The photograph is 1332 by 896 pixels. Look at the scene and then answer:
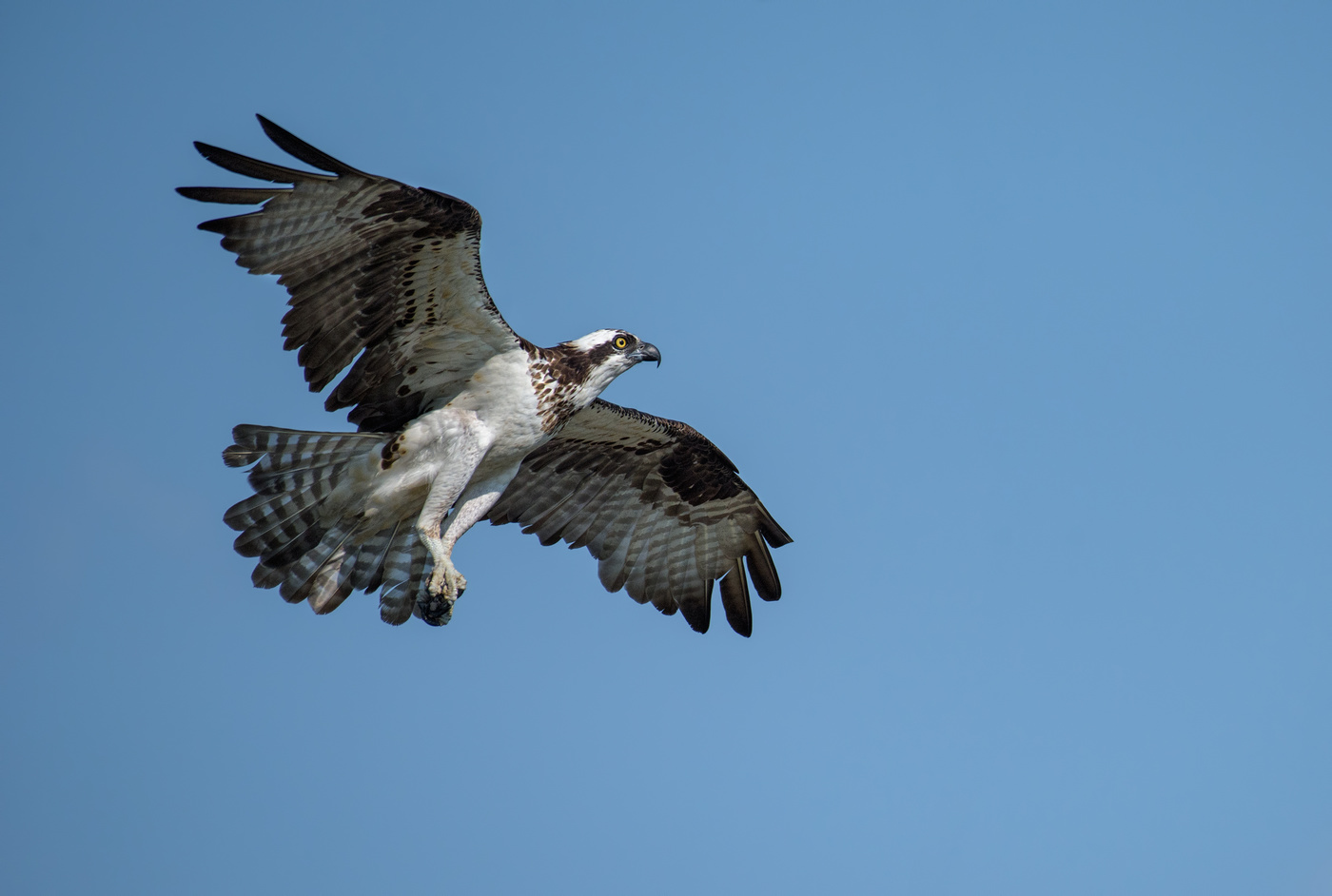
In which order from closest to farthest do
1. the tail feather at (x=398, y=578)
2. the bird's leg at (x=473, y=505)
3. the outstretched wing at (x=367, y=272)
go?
the outstretched wing at (x=367, y=272) → the bird's leg at (x=473, y=505) → the tail feather at (x=398, y=578)

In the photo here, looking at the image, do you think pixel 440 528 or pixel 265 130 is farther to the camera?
pixel 440 528

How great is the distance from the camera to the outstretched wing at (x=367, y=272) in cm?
998

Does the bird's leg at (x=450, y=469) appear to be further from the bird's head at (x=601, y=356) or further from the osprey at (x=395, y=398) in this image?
the bird's head at (x=601, y=356)

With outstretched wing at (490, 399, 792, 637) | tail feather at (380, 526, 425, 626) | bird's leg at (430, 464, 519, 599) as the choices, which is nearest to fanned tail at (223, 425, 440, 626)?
tail feather at (380, 526, 425, 626)

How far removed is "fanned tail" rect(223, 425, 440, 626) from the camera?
36.6ft

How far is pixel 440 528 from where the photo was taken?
11398 mm

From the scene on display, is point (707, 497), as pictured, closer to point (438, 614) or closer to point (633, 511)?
point (633, 511)

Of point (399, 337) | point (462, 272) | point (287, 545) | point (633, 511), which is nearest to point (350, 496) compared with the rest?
point (287, 545)

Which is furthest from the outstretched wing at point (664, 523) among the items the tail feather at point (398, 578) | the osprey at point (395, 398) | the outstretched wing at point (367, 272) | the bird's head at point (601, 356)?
the outstretched wing at point (367, 272)

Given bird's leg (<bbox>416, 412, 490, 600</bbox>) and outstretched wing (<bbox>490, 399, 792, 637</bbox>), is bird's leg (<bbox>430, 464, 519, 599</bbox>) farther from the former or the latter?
outstretched wing (<bbox>490, 399, 792, 637</bbox>)

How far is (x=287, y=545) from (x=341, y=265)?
2.54 meters

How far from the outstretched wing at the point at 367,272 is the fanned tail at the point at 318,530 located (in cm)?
47

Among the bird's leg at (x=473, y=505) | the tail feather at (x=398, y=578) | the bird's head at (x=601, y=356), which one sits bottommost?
the tail feather at (x=398, y=578)

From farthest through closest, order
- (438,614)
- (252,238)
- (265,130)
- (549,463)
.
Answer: (549,463) → (438,614) → (252,238) → (265,130)
